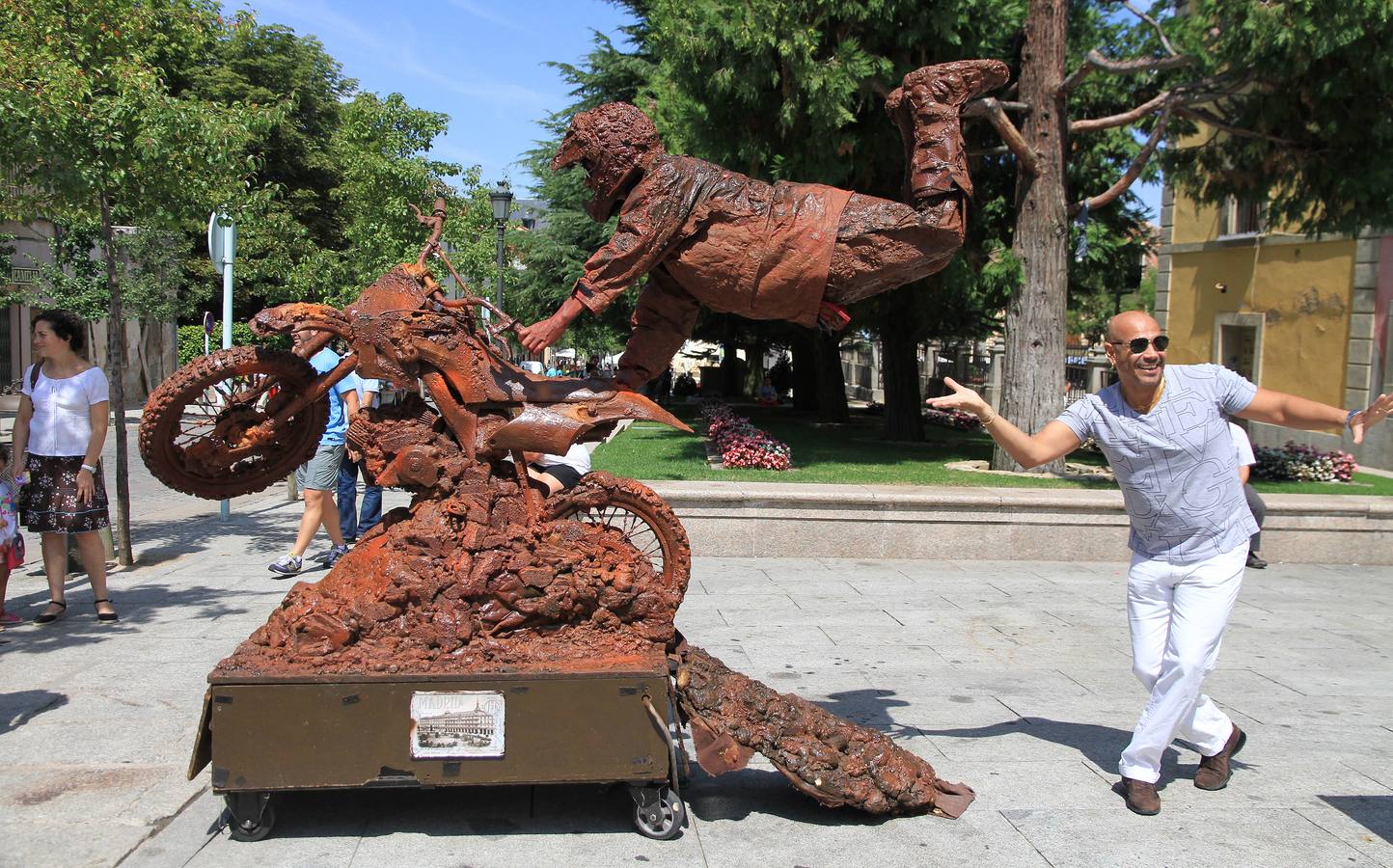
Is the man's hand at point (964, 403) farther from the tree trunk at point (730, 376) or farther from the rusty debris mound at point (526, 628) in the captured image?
the tree trunk at point (730, 376)

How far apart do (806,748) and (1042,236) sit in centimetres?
984

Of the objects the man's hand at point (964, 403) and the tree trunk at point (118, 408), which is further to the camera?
the tree trunk at point (118, 408)

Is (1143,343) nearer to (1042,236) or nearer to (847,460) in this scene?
(1042,236)

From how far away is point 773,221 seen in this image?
3.87m

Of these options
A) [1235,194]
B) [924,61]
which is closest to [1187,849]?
[924,61]

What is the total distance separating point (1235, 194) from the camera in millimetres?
14641

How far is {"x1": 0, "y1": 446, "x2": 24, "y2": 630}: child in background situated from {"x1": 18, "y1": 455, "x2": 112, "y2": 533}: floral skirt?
8 cm

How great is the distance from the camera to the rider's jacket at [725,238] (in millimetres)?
3840

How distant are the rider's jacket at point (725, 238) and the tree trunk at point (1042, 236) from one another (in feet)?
30.1

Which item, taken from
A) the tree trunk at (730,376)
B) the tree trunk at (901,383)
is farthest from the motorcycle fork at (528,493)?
the tree trunk at (730,376)

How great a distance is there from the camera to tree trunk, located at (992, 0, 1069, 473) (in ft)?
40.3

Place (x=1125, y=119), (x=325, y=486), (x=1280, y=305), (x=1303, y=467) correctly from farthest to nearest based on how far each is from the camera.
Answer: (x=1280, y=305)
(x=1303, y=467)
(x=1125, y=119)
(x=325, y=486)

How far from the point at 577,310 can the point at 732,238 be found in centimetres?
64

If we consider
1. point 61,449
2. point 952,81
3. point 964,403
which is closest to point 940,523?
point 964,403
